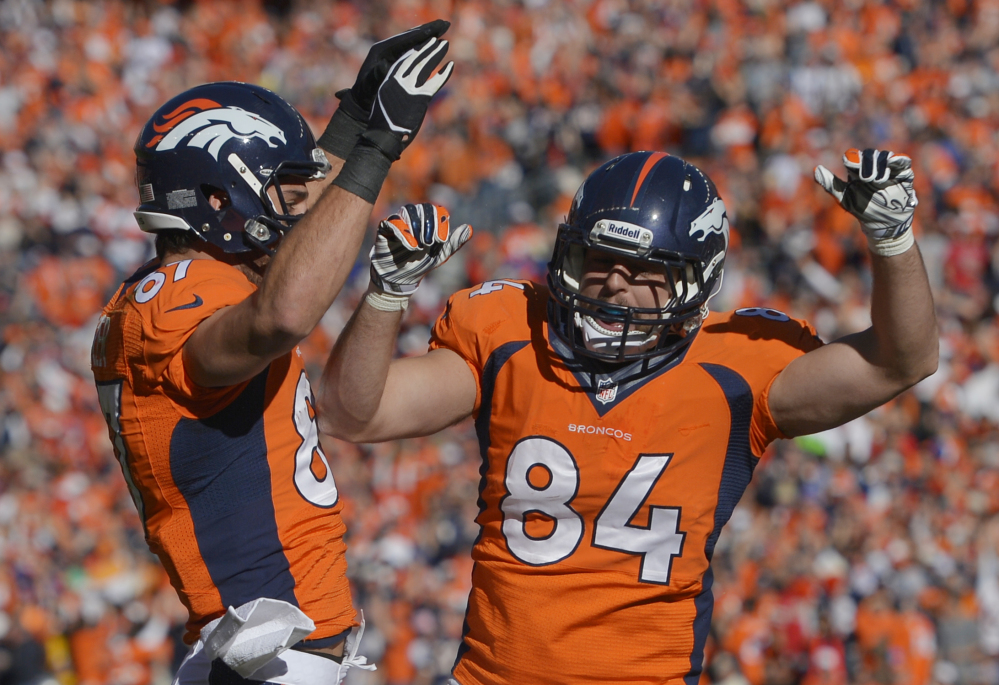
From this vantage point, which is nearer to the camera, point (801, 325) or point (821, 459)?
point (801, 325)

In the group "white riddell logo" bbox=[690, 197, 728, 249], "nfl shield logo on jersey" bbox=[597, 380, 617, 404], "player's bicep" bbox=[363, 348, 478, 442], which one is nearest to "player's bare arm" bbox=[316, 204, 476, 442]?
"player's bicep" bbox=[363, 348, 478, 442]

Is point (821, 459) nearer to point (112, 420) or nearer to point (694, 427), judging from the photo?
point (694, 427)

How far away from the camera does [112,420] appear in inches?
112

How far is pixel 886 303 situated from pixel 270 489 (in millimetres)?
1600

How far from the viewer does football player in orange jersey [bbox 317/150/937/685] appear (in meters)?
2.77

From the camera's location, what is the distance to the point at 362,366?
276 centimetres

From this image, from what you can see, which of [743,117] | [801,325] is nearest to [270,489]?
[801,325]

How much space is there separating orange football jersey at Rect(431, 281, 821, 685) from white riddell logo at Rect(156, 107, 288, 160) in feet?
2.67

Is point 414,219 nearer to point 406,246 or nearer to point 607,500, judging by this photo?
point 406,246

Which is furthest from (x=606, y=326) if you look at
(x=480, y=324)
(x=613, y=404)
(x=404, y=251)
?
(x=404, y=251)

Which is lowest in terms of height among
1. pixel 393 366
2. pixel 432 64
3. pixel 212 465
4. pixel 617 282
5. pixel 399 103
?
pixel 212 465

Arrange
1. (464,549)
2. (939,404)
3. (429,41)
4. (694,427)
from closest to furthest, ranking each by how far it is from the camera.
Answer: (429,41)
(694,427)
(464,549)
(939,404)

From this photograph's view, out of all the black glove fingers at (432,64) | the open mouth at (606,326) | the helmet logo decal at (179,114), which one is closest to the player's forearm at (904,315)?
the open mouth at (606,326)

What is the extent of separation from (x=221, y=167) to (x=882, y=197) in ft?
5.46
